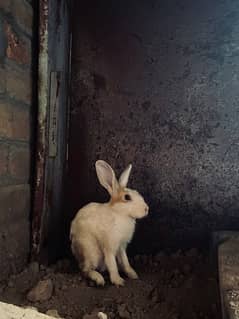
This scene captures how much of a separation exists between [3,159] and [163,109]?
0.86 m

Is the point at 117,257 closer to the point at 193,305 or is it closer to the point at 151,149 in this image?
the point at 193,305

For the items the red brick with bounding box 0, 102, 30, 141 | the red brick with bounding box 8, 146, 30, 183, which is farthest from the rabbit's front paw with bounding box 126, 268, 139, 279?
the red brick with bounding box 0, 102, 30, 141

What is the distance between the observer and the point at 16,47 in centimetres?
154

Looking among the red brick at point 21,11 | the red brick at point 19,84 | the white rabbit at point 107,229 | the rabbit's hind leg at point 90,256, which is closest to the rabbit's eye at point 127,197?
the white rabbit at point 107,229

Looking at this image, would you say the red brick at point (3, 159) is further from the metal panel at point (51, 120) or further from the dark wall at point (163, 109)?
the dark wall at point (163, 109)

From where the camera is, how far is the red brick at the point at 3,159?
1.46 meters

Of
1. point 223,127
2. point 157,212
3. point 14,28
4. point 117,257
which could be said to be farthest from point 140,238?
point 14,28

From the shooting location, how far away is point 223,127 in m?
1.88

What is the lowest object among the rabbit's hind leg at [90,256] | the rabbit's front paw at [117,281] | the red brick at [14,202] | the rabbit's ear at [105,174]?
the rabbit's front paw at [117,281]

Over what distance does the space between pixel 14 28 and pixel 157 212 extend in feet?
3.56

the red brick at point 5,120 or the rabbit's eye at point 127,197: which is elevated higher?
the red brick at point 5,120

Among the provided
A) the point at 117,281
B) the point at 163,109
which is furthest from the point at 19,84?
the point at 117,281

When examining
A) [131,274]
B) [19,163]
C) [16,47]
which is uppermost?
[16,47]

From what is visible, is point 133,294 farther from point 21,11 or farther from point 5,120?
point 21,11
